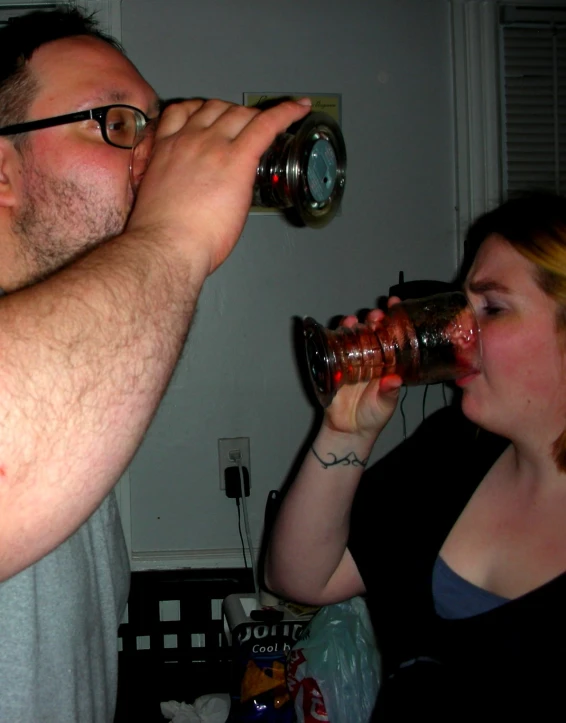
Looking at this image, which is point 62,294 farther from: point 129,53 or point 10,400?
point 129,53

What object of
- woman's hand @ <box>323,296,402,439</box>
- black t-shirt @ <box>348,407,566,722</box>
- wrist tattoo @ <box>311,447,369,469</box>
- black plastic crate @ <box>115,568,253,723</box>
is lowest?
black plastic crate @ <box>115,568,253,723</box>

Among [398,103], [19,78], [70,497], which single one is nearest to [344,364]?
[70,497]

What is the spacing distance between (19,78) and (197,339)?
0.96m

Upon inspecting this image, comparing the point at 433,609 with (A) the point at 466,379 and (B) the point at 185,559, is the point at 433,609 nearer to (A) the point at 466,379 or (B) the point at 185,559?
(A) the point at 466,379

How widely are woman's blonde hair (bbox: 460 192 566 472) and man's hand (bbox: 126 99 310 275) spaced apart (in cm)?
61

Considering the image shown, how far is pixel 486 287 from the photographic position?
99 centimetres

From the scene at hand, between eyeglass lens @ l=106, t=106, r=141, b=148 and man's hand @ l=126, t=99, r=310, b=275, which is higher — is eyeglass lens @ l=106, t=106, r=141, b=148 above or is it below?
above

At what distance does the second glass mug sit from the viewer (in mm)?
834

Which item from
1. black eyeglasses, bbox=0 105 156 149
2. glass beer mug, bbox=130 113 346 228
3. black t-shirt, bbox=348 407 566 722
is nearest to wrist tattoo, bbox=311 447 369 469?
black t-shirt, bbox=348 407 566 722

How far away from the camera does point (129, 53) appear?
5.42 ft

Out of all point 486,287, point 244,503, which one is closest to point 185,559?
point 244,503

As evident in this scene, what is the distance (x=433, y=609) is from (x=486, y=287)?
0.56 m

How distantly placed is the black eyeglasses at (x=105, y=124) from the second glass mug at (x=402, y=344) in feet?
→ 1.22

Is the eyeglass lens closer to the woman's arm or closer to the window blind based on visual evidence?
the woman's arm
